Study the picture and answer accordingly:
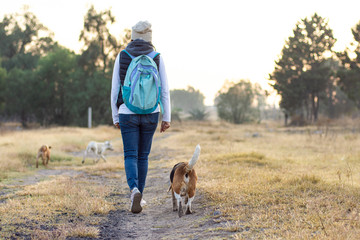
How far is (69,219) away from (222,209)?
1985 millimetres

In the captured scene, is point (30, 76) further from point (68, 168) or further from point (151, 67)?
point (151, 67)

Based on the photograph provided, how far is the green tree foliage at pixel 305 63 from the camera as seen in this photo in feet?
151

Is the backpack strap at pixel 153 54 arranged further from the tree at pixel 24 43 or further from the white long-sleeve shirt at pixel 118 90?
the tree at pixel 24 43

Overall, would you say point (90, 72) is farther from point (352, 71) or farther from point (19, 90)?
point (352, 71)

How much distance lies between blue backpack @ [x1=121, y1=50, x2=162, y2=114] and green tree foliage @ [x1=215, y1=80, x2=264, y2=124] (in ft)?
179

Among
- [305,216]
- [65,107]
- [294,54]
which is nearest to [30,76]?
[65,107]

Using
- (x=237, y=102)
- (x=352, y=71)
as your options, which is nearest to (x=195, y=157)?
(x=352, y=71)

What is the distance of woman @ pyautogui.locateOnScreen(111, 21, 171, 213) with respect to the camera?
14.1 ft

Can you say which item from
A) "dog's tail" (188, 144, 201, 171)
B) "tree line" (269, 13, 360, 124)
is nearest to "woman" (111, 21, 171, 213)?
"dog's tail" (188, 144, 201, 171)

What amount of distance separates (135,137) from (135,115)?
0.92 ft

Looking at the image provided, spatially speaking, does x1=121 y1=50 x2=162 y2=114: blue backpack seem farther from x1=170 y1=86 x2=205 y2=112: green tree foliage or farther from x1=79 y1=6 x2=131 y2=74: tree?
x1=170 y1=86 x2=205 y2=112: green tree foliage

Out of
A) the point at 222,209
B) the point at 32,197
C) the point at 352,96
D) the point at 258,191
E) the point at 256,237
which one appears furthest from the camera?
the point at 352,96

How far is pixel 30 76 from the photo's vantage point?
4356 cm

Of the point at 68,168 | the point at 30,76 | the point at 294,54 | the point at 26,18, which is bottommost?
the point at 68,168
